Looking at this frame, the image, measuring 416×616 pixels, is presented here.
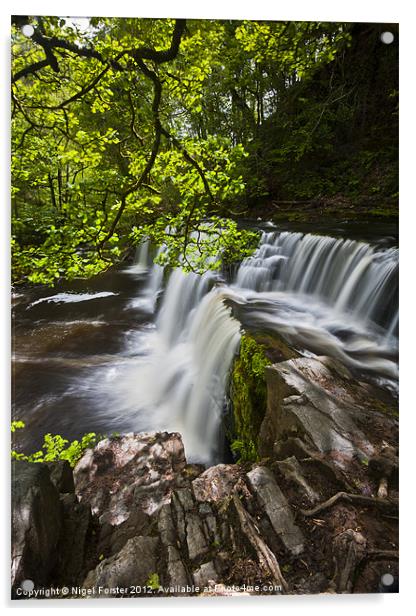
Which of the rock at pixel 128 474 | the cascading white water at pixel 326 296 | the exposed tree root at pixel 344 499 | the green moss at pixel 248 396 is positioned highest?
the cascading white water at pixel 326 296

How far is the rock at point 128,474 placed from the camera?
1599 millimetres

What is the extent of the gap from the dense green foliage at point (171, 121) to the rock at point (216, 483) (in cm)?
139

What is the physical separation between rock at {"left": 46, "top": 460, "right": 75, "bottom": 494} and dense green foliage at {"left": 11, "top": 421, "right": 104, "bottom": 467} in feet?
0.15

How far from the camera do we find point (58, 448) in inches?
71.0

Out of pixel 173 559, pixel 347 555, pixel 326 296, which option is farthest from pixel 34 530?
pixel 326 296

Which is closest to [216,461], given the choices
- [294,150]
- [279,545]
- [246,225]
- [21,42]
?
[279,545]

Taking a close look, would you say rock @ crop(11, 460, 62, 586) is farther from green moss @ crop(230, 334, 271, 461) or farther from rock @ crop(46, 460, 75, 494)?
green moss @ crop(230, 334, 271, 461)

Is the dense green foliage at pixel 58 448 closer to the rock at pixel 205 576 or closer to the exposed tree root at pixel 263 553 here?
the rock at pixel 205 576

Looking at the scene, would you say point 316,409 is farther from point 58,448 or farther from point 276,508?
point 58,448

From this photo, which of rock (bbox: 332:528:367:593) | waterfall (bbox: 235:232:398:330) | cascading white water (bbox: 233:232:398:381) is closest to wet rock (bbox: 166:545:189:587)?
rock (bbox: 332:528:367:593)

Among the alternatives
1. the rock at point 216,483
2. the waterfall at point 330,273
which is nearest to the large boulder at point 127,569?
the rock at point 216,483

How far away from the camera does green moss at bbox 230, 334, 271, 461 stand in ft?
5.68

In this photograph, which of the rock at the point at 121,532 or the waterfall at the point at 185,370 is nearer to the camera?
the rock at the point at 121,532
